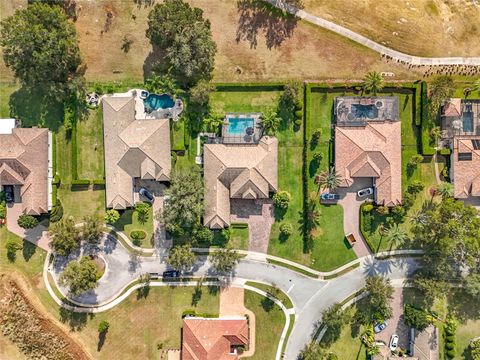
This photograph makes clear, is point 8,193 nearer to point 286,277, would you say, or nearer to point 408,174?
point 286,277

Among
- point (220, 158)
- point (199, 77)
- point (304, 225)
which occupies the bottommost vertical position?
point (304, 225)

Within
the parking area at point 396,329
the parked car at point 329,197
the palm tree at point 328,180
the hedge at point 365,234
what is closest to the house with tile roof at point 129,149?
the palm tree at point 328,180

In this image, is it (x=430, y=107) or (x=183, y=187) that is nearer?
(x=183, y=187)

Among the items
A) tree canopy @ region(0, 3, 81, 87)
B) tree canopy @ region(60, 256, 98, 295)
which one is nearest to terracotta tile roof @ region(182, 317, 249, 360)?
tree canopy @ region(60, 256, 98, 295)

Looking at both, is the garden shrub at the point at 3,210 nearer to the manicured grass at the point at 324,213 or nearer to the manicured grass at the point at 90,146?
the manicured grass at the point at 90,146

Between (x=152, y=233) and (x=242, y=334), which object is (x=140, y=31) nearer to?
(x=152, y=233)

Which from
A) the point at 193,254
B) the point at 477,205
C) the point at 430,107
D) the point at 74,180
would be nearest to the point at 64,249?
the point at 74,180
